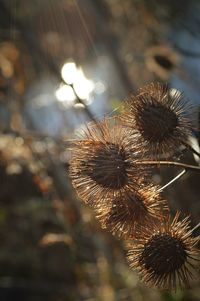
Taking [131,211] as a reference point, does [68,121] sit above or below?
above

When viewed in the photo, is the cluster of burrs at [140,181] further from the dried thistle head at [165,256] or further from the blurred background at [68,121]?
the blurred background at [68,121]

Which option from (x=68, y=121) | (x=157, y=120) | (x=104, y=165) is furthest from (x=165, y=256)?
(x=68, y=121)

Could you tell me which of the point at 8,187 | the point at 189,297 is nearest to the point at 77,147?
the point at 189,297

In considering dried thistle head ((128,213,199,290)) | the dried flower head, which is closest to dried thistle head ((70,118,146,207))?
dried thistle head ((128,213,199,290))

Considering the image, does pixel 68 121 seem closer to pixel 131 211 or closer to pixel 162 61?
pixel 162 61

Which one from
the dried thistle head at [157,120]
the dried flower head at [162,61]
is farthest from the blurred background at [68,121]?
the dried thistle head at [157,120]

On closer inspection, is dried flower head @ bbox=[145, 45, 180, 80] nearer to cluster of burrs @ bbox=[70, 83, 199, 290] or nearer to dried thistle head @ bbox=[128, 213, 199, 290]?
cluster of burrs @ bbox=[70, 83, 199, 290]
